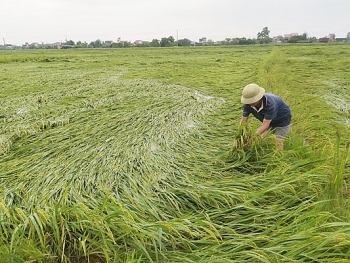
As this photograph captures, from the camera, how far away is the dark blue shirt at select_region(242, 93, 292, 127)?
10.4ft

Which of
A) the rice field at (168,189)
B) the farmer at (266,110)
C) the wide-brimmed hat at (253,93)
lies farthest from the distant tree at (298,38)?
the wide-brimmed hat at (253,93)

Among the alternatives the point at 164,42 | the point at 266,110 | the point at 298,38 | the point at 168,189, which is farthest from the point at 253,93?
the point at 298,38

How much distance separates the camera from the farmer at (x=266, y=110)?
3.10 metres

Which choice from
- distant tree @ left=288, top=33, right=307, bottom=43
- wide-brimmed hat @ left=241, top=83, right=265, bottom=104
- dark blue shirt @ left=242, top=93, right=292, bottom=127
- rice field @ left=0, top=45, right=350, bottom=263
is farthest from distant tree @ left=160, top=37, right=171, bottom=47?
wide-brimmed hat @ left=241, top=83, right=265, bottom=104

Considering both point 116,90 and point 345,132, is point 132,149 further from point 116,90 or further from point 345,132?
point 116,90

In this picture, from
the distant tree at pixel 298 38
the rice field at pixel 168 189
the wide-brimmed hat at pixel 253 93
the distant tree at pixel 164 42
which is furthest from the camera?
the distant tree at pixel 298 38

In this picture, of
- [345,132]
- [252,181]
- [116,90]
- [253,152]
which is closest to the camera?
[252,181]

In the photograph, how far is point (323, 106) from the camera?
5410mm

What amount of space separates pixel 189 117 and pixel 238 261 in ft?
12.0

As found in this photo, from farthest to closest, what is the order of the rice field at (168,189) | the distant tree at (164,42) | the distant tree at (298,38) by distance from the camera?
1. the distant tree at (298,38)
2. the distant tree at (164,42)
3. the rice field at (168,189)

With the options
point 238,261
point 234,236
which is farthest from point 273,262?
point 234,236

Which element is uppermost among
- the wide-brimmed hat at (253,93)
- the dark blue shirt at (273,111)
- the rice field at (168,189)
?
the wide-brimmed hat at (253,93)

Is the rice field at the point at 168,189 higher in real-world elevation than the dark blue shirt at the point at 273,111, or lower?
lower

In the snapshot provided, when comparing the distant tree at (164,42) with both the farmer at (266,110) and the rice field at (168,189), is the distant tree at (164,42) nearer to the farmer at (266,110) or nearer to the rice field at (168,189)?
the rice field at (168,189)
